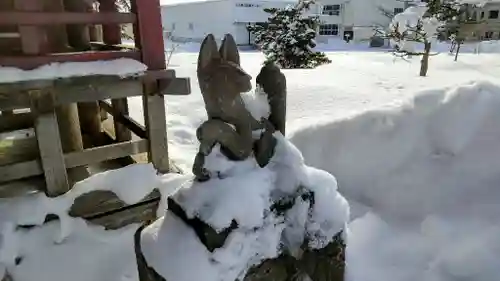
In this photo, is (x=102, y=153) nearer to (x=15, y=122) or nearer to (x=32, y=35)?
(x=32, y=35)

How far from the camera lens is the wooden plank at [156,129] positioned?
3006 millimetres

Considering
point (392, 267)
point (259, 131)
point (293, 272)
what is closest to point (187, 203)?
point (259, 131)

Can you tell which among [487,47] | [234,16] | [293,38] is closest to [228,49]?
[293,38]

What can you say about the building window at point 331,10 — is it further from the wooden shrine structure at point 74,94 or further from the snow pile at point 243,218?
the snow pile at point 243,218

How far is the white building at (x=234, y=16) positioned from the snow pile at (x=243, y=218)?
19.3 m

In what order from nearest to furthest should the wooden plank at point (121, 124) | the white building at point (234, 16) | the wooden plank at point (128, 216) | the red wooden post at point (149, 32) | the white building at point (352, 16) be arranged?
the red wooden post at point (149, 32), the wooden plank at point (128, 216), the wooden plank at point (121, 124), the white building at point (234, 16), the white building at point (352, 16)

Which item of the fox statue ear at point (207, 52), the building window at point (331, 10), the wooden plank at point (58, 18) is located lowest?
the fox statue ear at point (207, 52)

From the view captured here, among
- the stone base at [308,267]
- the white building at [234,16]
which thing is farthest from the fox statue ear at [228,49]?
the white building at [234,16]

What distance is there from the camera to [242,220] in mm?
1503

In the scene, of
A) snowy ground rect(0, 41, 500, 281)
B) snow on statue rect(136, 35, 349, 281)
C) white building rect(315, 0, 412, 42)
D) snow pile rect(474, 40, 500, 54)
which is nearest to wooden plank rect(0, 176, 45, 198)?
snowy ground rect(0, 41, 500, 281)

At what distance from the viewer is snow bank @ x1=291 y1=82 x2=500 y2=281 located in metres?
4.13

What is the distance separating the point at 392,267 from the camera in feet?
12.3

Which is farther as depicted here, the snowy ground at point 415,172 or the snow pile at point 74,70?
the snowy ground at point 415,172

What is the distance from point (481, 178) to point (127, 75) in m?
4.18
